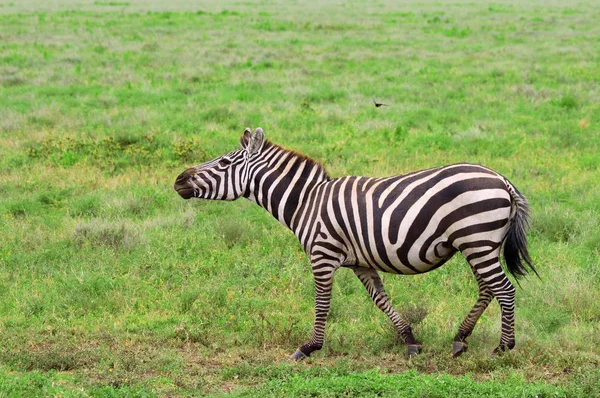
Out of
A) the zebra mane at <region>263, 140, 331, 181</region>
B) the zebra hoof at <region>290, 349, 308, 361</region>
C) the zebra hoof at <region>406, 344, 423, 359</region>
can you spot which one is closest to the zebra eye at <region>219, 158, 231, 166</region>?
the zebra mane at <region>263, 140, 331, 181</region>

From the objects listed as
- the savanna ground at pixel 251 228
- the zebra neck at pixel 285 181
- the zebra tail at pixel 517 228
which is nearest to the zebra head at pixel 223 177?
the zebra neck at pixel 285 181

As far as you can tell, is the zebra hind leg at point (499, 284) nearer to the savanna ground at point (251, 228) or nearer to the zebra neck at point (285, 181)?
the savanna ground at point (251, 228)

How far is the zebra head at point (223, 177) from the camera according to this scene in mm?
6730

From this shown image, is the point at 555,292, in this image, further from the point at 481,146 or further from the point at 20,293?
the point at 481,146

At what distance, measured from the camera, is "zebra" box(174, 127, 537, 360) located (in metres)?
5.86

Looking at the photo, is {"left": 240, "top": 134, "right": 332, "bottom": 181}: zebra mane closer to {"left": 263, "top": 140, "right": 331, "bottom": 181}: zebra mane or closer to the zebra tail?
{"left": 263, "top": 140, "right": 331, "bottom": 181}: zebra mane

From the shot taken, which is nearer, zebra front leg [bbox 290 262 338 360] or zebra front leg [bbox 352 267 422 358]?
zebra front leg [bbox 290 262 338 360]

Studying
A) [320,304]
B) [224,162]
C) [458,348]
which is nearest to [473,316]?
[458,348]

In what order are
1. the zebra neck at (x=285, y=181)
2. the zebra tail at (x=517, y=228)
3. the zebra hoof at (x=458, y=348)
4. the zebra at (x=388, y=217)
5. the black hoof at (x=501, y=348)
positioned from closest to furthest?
the zebra at (x=388, y=217) < the zebra tail at (x=517, y=228) < the black hoof at (x=501, y=348) < the zebra hoof at (x=458, y=348) < the zebra neck at (x=285, y=181)

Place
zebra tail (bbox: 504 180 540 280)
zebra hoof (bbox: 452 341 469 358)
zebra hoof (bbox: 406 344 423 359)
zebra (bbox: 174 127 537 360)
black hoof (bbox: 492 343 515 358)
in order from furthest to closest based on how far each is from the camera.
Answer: zebra hoof (bbox: 406 344 423 359) → zebra hoof (bbox: 452 341 469 358) → black hoof (bbox: 492 343 515 358) → zebra tail (bbox: 504 180 540 280) → zebra (bbox: 174 127 537 360)

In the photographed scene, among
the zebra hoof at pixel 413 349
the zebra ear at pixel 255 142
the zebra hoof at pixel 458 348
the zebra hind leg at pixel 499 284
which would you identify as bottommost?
the zebra hoof at pixel 413 349

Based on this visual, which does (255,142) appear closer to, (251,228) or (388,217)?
(388,217)

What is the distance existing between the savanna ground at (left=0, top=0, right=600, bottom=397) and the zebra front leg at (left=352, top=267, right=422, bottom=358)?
18cm

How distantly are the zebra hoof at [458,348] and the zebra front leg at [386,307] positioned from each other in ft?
0.99
